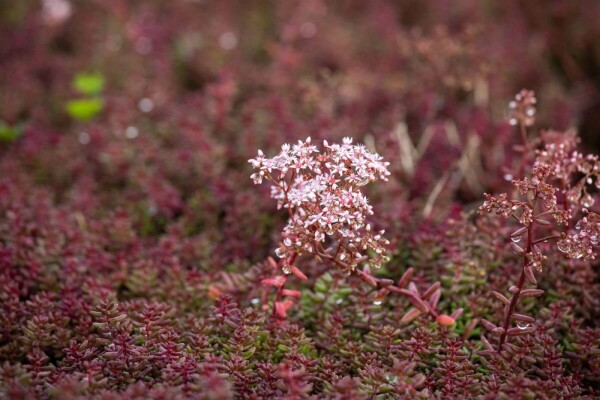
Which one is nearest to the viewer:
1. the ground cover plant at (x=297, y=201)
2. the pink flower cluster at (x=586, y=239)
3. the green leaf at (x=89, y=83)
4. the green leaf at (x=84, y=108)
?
the pink flower cluster at (x=586, y=239)

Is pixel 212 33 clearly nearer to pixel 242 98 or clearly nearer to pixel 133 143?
pixel 242 98

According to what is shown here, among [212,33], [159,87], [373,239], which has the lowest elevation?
[373,239]

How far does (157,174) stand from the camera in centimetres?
361

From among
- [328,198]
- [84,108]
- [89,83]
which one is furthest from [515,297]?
[89,83]

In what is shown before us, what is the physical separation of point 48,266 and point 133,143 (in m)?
1.22

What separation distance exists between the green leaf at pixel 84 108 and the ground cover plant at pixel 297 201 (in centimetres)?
2

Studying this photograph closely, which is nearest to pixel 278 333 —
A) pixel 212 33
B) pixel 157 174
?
pixel 157 174

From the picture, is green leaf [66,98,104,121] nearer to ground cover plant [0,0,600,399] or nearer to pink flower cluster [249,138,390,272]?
ground cover plant [0,0,600,399]

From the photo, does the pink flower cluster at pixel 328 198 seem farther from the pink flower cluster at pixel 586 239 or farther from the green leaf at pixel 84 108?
the green leaf at pixel 84 108

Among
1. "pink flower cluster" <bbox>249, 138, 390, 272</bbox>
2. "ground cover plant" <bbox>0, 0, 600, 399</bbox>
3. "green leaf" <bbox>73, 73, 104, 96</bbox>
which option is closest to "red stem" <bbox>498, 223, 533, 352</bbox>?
"ground cover plant" <bbox>0, 0, 600, 399</bbox>

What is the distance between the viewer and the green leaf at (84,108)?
4175 mm

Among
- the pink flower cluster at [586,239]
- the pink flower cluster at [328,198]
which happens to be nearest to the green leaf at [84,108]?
the pink flower cluster at [328,198]

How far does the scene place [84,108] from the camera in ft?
13.7

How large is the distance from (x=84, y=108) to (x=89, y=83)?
23 cm
